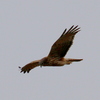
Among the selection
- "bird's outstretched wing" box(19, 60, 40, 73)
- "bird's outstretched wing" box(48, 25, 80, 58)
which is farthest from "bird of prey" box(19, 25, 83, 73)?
"bird's outstretched wing" box(19, 60, 40, 73)

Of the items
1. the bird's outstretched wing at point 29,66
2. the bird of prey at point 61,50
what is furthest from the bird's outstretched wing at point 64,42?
the bird's outstretched wing at point 29,66

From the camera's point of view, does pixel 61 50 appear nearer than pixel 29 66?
Yes

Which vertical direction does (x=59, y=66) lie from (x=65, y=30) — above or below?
below

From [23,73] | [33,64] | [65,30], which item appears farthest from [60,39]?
[23,73]

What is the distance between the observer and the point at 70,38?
12719 millimetres

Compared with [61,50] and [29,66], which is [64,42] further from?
[29,66]

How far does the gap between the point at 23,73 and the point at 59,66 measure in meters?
2.53

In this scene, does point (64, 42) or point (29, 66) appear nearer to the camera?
point (64, 42)

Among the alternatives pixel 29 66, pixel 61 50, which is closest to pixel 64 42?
pixel 61 50

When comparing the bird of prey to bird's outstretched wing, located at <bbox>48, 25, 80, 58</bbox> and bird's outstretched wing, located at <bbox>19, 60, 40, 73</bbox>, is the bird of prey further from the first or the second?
bird's outstretched wing, located at <bbox>19, 60, 40, 73</bbox>

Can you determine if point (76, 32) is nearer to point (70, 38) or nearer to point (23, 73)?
point (70, 38)

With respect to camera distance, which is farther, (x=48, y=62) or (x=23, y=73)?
(x=23, y=73)

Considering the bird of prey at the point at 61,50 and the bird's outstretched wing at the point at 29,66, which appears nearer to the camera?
the bird of prey at the point at 61,50

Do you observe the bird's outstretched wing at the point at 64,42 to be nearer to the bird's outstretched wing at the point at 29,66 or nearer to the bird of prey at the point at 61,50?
the bird of prey at the point at 61,50
